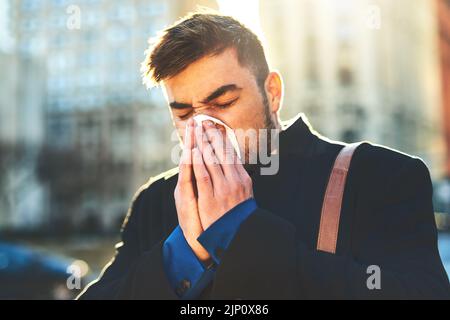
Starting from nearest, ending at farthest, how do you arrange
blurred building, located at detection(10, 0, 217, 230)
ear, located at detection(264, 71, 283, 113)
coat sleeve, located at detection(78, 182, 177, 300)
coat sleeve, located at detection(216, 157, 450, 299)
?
coat sleeve, located at detection(216, 157, 450, 299)
coat sleeve, located at detection(78, 182, 177, 300)
ear, located at detection(264, 71, 283, 113)
blurred building, located at detection(10, 0, 217, 230)

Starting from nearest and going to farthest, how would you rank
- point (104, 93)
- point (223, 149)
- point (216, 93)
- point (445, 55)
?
point (223, 149)
point (216, 93)
point (104, 93)
point (445, 55)

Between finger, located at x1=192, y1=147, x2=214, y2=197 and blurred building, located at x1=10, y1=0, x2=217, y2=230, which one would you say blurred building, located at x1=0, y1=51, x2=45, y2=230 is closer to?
blurred building, located at x1=10, y1=0, x2=217, y2=230

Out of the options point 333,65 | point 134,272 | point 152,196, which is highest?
point 333,65

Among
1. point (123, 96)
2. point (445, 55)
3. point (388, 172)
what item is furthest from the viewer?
point (445, 55)

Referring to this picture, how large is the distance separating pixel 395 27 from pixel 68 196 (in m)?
24.4

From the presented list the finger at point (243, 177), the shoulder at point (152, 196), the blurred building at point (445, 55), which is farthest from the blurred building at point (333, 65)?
the finger at point (243, 177)

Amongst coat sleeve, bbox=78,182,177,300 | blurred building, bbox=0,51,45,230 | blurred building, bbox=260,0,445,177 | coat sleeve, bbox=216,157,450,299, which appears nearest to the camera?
coat sleeve, bbox=216,157,450,299

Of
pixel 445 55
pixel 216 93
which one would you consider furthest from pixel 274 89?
pixel 445 55

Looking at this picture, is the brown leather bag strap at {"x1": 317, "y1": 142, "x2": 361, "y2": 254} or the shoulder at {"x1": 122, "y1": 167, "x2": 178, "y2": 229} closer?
the brown leather bag strap at {"x1": 317, "y1": 142, "x2": 361, "y2": 254}

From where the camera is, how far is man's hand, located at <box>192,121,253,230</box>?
→ 1620mm

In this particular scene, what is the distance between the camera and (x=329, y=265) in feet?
5.30

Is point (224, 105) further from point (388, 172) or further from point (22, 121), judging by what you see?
point (22, 121)

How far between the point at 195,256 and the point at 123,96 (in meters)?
43.2

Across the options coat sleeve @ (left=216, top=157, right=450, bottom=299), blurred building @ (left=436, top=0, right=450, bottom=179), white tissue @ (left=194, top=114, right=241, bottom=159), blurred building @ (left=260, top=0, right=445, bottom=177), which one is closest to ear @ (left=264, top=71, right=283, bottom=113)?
white tissue @ (left=194, top=114, right=241, bottom=159)
